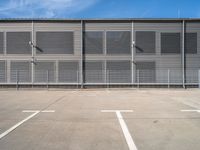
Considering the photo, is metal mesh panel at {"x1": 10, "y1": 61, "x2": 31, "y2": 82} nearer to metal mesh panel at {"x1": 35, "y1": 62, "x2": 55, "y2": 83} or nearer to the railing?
the railing

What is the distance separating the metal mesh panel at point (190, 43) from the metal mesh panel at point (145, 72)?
385 cm

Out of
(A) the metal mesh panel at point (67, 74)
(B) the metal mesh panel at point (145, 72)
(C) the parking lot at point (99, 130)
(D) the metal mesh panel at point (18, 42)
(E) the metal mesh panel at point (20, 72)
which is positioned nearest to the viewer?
(C) the parking lot at point (99, 130)

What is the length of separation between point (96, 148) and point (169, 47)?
23.7 metres

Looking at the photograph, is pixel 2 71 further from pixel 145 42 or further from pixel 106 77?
pixel 145 42

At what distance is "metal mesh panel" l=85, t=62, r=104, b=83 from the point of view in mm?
28000

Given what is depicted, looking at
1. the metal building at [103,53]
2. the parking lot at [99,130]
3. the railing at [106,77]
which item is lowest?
the parking lot at [99,130]

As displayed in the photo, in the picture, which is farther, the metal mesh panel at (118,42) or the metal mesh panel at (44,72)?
the metal mesh panel at (118,42)

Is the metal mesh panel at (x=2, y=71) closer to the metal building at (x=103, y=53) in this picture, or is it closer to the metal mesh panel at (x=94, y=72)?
the metal building at (x=103, y=53)

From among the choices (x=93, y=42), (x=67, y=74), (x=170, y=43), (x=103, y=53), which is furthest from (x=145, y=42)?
(x=67, y=74)

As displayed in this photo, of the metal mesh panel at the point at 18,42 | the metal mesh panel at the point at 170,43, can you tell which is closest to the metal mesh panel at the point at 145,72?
the metal mesh panel at the point at 170,43

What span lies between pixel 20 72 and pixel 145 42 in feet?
42.3

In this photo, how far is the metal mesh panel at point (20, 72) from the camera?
1104 inches

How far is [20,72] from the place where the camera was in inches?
1107

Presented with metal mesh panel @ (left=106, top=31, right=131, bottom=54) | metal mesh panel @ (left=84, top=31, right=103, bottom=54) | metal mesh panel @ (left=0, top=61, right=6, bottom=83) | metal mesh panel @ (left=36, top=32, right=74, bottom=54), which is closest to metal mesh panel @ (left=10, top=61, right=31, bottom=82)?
metal mesh panel @ (left=0, top=61, right=6, bottom=83)
